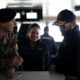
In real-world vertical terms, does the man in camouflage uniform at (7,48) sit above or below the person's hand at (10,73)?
above

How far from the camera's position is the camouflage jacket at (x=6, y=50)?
2.22 m

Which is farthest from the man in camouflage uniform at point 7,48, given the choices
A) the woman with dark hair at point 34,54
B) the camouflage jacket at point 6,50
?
the woman with dark hair at point 34,54

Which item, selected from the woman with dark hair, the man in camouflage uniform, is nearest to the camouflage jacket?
the man in camouflage uniform

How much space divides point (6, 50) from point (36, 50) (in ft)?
2.15

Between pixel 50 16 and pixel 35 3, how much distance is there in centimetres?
41

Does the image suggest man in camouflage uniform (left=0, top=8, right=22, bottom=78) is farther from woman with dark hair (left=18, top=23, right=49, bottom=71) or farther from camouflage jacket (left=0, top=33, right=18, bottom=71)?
woman with dark hair (left=18, top=23, right=49, bottom=71)

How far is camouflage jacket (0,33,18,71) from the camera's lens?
2.22 m

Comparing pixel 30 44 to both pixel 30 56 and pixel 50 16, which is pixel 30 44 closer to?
pixel 30 56

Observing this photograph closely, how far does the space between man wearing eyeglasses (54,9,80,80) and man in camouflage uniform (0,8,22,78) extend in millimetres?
497

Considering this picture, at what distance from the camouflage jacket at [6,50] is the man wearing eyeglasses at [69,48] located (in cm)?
54

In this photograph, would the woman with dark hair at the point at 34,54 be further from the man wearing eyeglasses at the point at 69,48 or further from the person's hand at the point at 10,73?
the person's hand at the point at 10,73

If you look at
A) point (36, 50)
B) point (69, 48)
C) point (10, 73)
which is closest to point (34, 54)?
point (36, 50)

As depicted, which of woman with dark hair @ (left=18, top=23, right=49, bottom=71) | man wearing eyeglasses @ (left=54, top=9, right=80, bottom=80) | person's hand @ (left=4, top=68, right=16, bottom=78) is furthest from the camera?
woman with dark hair @ (left=18, top=23, right=49, bottom=71)

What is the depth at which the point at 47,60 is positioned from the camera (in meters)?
2.87
